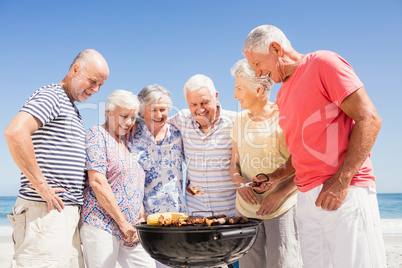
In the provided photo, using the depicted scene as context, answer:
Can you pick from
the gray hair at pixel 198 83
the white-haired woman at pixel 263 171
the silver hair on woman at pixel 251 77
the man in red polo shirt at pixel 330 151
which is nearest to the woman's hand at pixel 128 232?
the white-haired woman at pixel 263 171

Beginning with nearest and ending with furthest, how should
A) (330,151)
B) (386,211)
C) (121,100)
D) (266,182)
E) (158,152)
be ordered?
(330,151), (266,182), (121,100), (158,152), (386,211)

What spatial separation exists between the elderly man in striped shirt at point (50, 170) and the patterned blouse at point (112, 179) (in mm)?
102

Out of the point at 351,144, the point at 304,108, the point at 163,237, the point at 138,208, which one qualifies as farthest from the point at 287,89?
the point at 138,208

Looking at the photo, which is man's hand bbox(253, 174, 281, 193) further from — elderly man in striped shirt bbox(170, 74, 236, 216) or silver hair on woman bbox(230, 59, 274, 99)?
silver hair on woman bbox(230, 59, 274, 99)

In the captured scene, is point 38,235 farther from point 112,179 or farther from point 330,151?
point 330,151

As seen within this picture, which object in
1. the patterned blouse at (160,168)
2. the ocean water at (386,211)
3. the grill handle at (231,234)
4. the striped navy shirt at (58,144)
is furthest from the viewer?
the ocean water at (386,211)

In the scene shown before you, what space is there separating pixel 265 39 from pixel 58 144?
1.64 metres

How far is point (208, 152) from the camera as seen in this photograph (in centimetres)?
303

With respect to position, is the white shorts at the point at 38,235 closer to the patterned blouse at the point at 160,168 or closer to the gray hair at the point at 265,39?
the patterned blouse at the point at 160,168

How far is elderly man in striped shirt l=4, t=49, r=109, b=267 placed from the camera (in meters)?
2.19

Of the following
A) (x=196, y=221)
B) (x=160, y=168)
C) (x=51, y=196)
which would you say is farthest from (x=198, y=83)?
(x=51, y=196)

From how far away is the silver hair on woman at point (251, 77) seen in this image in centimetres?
279

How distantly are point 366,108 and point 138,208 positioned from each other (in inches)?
77.7

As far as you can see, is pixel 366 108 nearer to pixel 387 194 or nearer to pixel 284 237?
pixel 284 237
